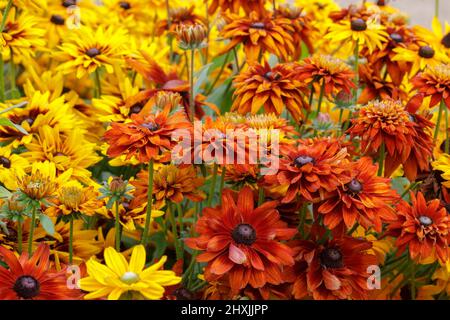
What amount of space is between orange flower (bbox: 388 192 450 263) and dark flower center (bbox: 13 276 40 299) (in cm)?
49

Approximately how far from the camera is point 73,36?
5.15ft

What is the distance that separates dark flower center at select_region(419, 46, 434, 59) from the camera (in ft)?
4.94

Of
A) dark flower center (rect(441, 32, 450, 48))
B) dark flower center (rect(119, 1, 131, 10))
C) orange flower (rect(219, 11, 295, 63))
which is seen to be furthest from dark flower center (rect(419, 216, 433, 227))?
dark flower center (rect(119, 1, 131, 10))

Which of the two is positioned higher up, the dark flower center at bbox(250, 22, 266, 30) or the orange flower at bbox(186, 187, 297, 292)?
the dark flower center at bbox(250, 22, 266, 30)

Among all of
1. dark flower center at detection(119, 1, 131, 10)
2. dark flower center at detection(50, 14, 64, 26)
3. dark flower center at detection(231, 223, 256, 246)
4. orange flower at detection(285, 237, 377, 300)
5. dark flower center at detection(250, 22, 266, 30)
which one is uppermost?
dark flower center at detection(119, 1, 131, 10)

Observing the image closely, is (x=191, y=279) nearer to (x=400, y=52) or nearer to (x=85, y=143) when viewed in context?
(x=85, y=143)

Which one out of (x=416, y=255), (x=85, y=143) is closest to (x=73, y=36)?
(x=85, y=143)

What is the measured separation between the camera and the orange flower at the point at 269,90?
130 centimetres

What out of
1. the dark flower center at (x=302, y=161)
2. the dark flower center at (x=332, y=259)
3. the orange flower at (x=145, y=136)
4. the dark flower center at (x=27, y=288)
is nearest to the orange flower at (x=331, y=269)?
the dark flower center at (x=332, y=259)

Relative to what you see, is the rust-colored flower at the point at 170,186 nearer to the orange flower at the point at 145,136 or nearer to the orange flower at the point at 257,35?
the orange flower at the point at 145,136

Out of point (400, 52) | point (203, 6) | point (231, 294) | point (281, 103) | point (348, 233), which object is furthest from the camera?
point (203, 6)

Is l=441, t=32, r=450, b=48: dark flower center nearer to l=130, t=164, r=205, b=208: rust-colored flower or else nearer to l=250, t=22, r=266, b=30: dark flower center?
l=250, t=22, r=266, b=30: dark flower center

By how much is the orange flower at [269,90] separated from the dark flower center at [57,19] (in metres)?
0.57

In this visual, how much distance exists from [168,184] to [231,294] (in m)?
0.19
